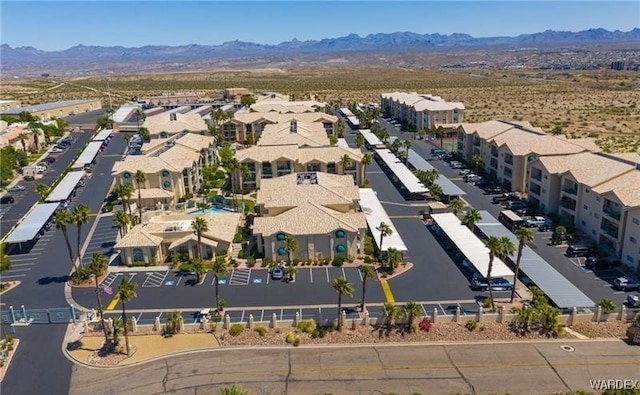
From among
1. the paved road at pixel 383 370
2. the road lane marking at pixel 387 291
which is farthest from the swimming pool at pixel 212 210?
the paved road at pixel 383 370

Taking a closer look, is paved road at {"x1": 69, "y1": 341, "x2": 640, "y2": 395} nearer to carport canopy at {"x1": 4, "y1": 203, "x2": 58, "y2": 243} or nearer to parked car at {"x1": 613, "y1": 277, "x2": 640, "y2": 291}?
parked car at {"x1": 613, "y1": 277, "x2": 640, "y2": 291}

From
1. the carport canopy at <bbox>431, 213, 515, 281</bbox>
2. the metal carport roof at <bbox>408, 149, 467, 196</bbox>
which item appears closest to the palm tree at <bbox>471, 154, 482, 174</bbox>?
the metal carport roof at <bbox>408, 149, 467, 196</bbox>

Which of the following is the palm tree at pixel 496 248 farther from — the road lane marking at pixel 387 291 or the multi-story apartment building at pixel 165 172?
the multi-story apartment building at pixel 165 172

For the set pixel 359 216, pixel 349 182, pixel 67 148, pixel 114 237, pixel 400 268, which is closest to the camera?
pixel 400 268

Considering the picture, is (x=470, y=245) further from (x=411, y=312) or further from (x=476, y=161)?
(x=476, y=161)

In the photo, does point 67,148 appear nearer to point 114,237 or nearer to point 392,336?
point 114,237

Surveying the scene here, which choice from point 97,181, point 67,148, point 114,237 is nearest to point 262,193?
point 114,237
